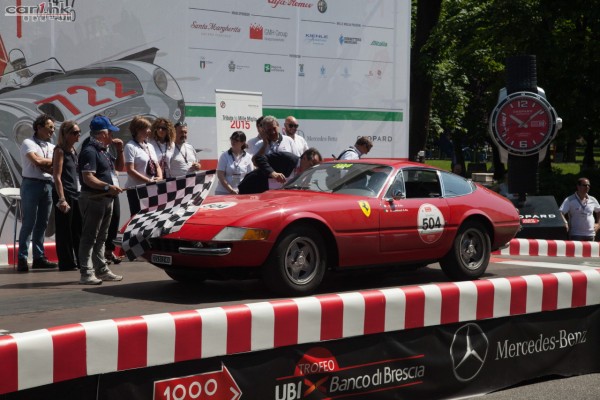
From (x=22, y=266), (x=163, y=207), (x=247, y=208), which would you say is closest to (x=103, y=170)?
(x=163, y=207)

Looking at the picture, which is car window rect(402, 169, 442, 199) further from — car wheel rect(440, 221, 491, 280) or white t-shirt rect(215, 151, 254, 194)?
white t-shirt rect(215, 151, 254, 194)

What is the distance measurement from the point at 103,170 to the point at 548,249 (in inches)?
280

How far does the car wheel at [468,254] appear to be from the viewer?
29.9 feet

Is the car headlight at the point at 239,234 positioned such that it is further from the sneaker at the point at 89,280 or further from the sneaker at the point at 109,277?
the sneaker at the point at 109,277

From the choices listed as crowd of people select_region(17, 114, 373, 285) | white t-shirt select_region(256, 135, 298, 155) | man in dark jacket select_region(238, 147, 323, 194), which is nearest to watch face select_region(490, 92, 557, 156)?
crowd of people select_region(17, 114, 373, 285)

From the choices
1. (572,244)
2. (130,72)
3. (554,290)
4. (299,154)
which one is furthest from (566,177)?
(554,290)

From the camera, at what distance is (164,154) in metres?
10.9

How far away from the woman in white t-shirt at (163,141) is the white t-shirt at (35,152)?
138 centimetres

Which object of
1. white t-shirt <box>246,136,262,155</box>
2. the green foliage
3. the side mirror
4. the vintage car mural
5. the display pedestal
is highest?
the green foliage

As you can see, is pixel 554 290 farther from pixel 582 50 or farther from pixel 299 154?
pixel 582 50

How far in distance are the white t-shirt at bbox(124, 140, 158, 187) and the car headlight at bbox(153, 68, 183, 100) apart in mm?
958

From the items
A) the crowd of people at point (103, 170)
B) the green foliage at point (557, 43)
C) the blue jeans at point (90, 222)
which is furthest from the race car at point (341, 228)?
the green foliage at point (557, 43)

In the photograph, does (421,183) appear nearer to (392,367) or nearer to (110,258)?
(392,367)

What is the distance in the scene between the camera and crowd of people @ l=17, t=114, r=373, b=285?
8484mm
